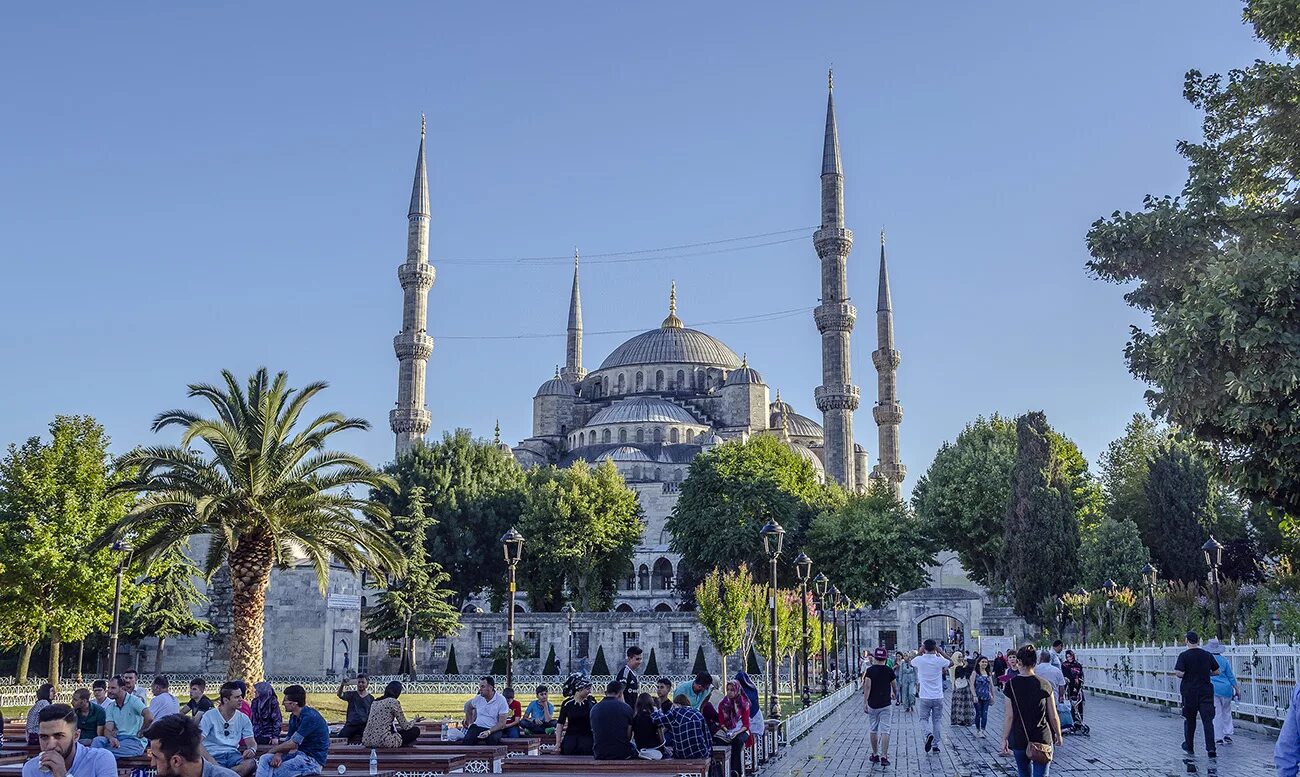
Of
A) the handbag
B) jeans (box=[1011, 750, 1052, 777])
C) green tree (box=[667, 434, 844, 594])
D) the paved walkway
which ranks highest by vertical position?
green tree (box=[667, 434, 844, 594])

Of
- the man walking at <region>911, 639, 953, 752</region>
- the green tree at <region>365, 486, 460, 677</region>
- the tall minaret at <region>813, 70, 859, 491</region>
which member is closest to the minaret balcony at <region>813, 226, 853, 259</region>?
the tall minaret at <region>813, 70, 859, 491</region>

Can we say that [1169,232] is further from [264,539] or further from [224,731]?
[264,539]

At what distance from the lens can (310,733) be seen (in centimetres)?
840

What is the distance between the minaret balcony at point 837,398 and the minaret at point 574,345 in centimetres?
2926

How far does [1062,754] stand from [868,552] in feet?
99.6

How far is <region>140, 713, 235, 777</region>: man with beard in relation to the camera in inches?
175

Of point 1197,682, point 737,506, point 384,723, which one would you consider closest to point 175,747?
point 384,723

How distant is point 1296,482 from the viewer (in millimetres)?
13250

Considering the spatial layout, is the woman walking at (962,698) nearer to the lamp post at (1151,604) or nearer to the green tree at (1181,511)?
the lamp post at (1151,604)

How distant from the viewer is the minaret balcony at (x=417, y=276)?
58.9 m

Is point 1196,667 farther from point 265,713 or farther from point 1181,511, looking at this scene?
point 1181,511

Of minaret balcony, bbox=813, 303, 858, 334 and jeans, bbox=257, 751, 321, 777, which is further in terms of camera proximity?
minaret balcony, bbox=813, 303, 858, 334

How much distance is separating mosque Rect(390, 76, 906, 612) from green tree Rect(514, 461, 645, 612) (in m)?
11.0

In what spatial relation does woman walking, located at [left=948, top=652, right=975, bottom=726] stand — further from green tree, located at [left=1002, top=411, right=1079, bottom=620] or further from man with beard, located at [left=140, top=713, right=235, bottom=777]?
green tree, located at [left=1002, top=411, right=1079, bottom=620]
